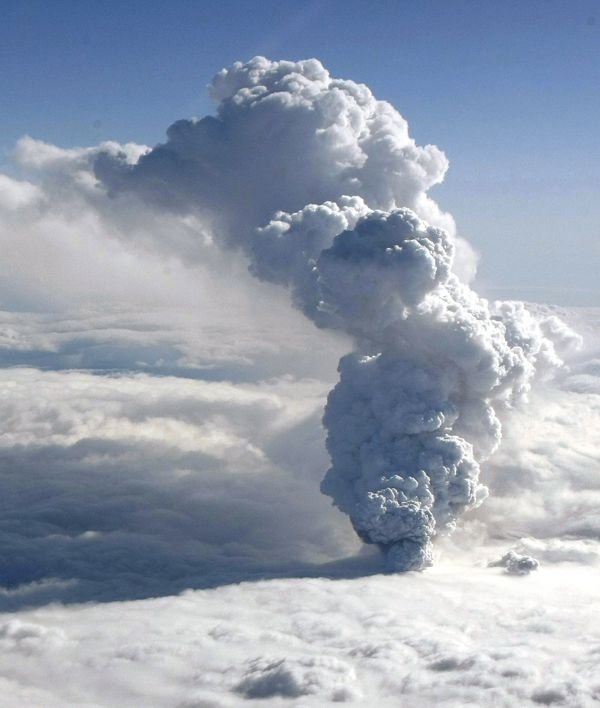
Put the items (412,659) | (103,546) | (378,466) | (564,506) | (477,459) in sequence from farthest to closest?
(564,506) < (103,546) < (477,459) < (378,466) < (412,659)

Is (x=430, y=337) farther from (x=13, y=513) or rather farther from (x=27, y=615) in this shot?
(x=13, y=513)

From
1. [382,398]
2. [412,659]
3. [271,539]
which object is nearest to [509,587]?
[412,659]

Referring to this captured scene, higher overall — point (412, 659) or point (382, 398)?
point (382, 398)

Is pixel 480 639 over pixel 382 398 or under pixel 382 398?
under

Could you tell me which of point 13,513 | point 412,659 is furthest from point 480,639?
point 13,513

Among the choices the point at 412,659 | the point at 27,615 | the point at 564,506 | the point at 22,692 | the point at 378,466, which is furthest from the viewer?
the point at 564,506

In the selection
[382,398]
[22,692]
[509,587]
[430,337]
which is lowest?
[22,692]

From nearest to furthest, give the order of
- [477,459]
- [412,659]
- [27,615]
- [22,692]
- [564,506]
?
1. [22,692]
2. [412,659]
3. [27,615]
4. [477,459]
5. [564,506]

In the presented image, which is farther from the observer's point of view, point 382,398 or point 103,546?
point 103,546

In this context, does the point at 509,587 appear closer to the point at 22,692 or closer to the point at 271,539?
the point at 271,539
